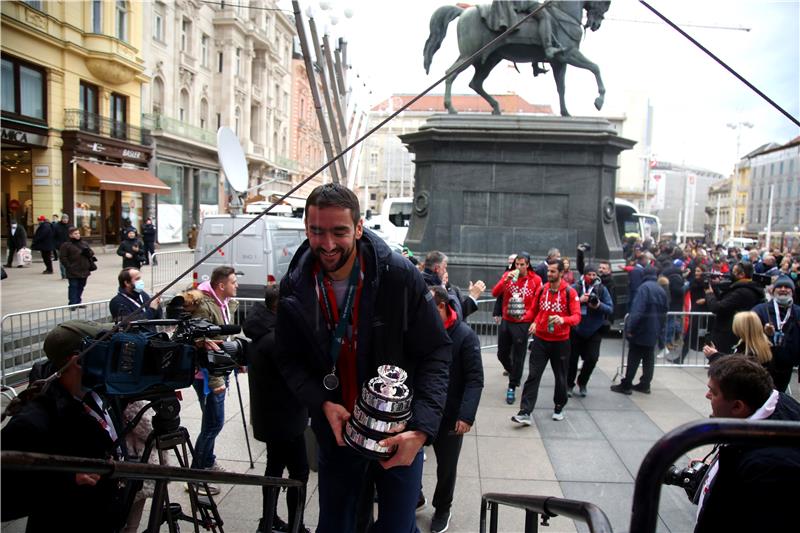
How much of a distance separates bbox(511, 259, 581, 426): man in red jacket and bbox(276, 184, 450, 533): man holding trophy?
3.82m

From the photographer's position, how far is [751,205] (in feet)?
231

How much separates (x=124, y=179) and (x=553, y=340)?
2764 centimetres

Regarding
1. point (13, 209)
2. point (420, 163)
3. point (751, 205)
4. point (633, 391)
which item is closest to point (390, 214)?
point (420, 163)

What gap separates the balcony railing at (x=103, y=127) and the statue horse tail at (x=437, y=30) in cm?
1953

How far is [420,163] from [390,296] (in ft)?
33.9

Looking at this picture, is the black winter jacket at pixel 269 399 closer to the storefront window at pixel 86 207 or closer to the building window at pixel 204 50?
the storefront window at pixel 86 207

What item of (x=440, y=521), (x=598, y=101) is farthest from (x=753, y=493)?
(x=598, y=101)

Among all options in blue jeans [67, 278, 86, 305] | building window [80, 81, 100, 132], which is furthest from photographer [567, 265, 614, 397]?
building window [80, 81, 100, 132]

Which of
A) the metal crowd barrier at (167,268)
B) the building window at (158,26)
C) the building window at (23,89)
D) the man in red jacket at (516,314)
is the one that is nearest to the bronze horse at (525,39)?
the man in red jacket at (516,314)

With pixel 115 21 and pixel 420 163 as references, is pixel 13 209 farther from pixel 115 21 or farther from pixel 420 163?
pixel 420 163

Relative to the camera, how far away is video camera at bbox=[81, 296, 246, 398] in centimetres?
247

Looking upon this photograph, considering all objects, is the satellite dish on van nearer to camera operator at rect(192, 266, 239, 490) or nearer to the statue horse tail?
the statue horse tail

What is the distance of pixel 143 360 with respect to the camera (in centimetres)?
252

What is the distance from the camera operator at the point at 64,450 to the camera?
7.46ft
